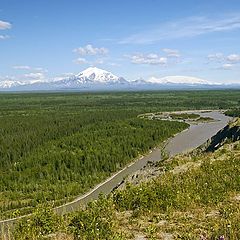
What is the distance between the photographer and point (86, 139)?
60.3m

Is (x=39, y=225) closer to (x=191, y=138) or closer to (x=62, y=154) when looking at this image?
(x=62, y=154)

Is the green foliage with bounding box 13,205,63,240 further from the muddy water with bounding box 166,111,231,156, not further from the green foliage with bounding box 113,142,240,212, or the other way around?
the muddy water with bounding box 166,111,231,156

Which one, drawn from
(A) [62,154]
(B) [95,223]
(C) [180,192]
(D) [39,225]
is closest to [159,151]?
(A) [62,154]

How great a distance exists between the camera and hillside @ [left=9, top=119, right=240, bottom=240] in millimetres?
7441

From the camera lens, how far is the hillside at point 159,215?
7441mm

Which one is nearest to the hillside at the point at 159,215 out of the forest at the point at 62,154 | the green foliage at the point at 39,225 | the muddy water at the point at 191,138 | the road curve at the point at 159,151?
the green foliage at the point at 39,225

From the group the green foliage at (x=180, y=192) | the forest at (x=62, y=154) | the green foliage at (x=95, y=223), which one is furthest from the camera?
the forest at (x=62, y=154)

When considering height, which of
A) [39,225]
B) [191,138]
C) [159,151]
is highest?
[39,225]

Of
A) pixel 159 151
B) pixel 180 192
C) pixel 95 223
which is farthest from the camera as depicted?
pixel 159 151

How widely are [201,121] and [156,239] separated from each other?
88.3m

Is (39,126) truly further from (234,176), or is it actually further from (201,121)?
(234,176)

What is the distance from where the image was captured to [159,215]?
28.5 ft

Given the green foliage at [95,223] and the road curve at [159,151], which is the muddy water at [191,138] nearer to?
the road curve at [159,151]

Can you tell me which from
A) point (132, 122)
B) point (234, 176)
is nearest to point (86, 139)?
point (132, 122)
